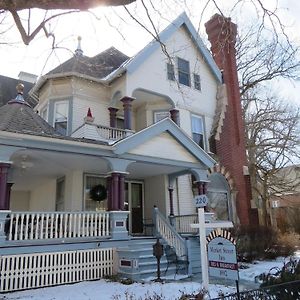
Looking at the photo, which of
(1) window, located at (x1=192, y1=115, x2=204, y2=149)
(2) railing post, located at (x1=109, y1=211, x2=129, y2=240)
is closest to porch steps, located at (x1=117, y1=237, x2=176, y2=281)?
(2) railing post, located at (x1=109, y1=211, x2=129, y2=240)

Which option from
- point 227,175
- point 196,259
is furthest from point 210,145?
point 196,259

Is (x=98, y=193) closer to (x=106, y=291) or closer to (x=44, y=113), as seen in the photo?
(x=44, y=113)

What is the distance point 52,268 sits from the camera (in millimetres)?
9703

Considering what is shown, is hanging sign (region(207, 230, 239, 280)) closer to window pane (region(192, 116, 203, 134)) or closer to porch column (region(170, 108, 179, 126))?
porch column (region(170, 108, 179, 126))

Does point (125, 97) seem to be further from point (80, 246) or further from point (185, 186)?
point (80, 246)

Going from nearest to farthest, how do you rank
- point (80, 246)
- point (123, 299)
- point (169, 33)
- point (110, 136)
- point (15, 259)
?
1. point (123, 299)
2. point (15, 259)
3. point (80, 246)
4. point (110, 136)
5. point (169, 33)

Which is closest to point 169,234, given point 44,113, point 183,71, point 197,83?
point 44,113

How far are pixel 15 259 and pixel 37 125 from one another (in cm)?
463

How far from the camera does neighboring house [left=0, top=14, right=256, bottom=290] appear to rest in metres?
10.3

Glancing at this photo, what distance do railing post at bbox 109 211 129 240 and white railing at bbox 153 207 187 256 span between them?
206 cm

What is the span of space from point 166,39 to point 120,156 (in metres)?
8.47

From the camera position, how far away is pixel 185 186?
17.0 meters

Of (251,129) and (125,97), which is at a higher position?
(251,129)

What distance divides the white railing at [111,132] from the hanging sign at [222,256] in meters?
8.27
